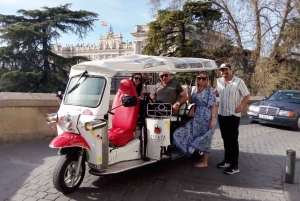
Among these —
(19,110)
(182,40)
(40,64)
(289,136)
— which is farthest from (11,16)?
(289,136)

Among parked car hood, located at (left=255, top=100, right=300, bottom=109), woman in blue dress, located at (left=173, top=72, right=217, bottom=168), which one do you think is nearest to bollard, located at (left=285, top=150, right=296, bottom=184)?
woman in blue dress, located at (left=173, top=72, right=217, bottom=168)

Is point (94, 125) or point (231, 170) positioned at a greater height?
point (94, 125)

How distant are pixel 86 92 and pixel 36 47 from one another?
3439 centimetres

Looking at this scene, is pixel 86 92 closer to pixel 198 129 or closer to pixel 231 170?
pixel 198 129

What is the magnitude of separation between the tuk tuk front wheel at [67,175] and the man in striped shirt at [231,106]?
9.42 ft

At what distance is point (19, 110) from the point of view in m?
7.31

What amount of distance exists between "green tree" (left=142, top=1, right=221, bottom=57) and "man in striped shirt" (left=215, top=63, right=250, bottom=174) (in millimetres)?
25578

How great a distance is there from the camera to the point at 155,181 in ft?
16.6

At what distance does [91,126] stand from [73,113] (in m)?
0.52

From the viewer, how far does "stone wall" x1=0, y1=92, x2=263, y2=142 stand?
7082 millimetres

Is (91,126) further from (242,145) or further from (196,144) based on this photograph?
(242,145)

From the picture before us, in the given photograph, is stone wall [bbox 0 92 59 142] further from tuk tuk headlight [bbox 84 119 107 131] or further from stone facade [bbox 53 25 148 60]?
stone facade [bbox 53 25 148 60]

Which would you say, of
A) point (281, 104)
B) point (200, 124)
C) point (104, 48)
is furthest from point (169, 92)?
point (104, 48)

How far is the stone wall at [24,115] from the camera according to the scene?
23.2 feet
